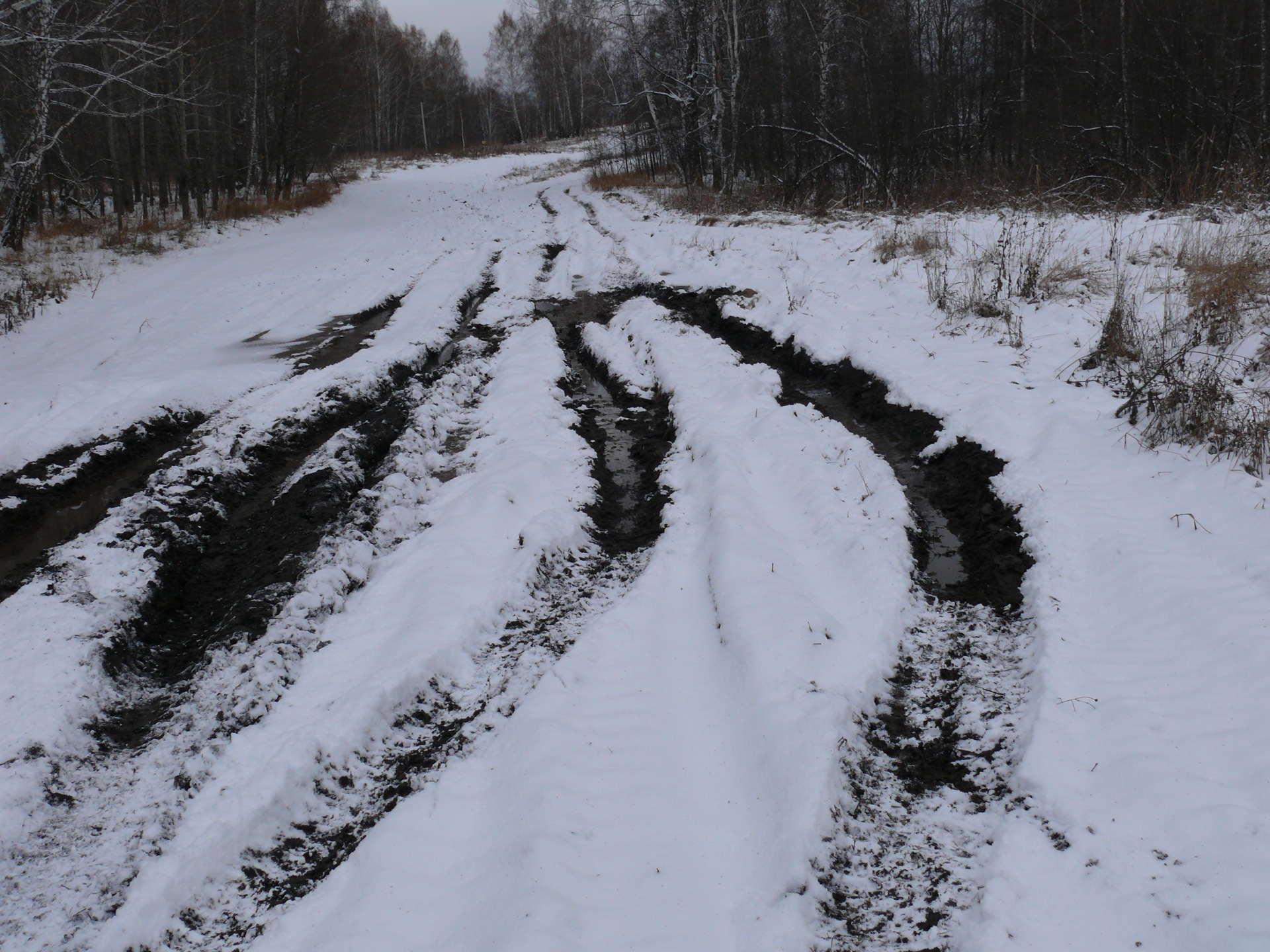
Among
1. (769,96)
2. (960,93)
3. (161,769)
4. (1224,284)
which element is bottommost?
(161,769)

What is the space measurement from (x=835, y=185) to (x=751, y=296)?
8995 mm

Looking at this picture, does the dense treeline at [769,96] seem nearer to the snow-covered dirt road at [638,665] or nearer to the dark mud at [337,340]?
the dark mud at [337,340]

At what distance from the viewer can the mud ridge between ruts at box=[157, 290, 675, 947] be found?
2.66 m

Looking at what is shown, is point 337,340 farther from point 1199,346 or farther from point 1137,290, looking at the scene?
point 1199,346

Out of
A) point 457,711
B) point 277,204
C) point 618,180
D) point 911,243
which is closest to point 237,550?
point 457,711

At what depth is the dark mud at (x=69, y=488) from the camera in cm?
480

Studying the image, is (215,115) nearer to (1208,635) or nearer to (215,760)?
(215,760)

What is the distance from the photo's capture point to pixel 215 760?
3.11 metres

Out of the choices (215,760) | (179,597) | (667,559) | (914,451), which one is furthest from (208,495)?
(914,451)

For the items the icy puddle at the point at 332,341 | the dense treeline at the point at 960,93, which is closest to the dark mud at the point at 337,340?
the icy puddle at the point at 332,341

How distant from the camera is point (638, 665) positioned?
11.7 feet

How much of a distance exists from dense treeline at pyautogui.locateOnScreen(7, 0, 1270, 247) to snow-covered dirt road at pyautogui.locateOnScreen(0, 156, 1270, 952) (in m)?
5.24

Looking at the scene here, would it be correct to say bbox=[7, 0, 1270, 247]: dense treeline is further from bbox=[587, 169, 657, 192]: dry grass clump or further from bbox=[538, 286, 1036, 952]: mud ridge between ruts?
bbox=[538, 286, 1036, 952]: mud ridge between ruts

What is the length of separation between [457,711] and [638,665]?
0.85 meters
